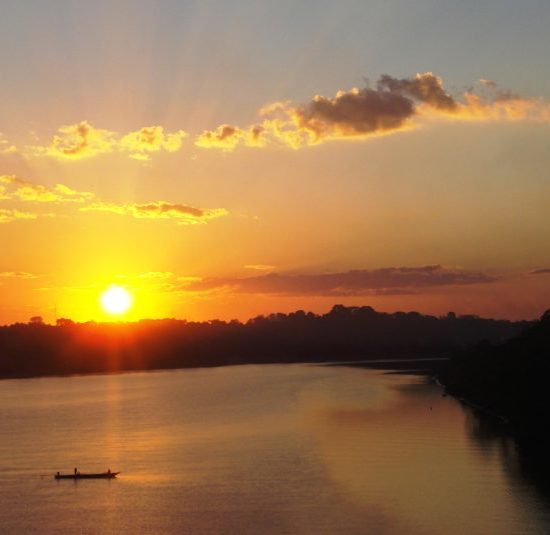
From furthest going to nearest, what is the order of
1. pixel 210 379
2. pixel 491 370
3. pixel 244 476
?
pixel 210 379
pixel 491 370
pixel 244 476

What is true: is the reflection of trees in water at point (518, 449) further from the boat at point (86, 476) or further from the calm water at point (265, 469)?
the boat at point (86, 476)

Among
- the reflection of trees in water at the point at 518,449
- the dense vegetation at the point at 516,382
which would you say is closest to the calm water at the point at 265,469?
the reflection of trees in water at the point at 518,449

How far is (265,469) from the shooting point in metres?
58.1

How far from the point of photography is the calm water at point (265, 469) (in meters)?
44.7

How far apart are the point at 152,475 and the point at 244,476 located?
24.0 feet

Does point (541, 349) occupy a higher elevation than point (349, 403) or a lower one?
higher

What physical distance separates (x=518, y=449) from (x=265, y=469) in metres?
21.7

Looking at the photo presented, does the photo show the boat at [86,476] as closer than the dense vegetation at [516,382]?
Yes

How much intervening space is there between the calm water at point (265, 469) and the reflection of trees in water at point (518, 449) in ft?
1.34

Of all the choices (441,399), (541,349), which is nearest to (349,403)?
(441,399)

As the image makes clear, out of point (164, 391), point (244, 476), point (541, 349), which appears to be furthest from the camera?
point (164, 391)

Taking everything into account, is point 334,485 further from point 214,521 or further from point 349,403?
point 349,403

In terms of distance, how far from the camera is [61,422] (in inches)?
3639

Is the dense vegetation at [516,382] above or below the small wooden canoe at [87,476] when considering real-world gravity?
above
